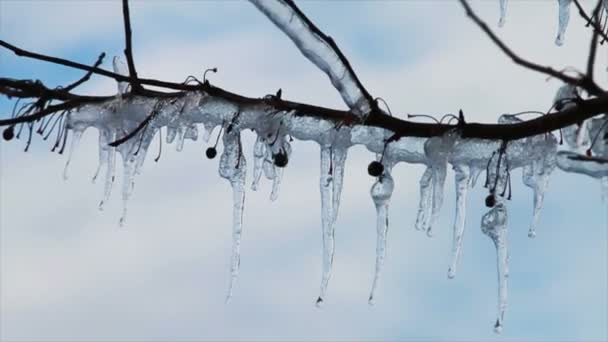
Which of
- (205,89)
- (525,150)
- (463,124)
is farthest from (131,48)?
(525,150)

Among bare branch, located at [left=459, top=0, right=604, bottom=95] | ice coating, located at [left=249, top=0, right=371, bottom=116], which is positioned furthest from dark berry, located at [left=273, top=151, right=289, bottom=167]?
bare branch, located at [left=459, top=0, right=604, bottom=95]

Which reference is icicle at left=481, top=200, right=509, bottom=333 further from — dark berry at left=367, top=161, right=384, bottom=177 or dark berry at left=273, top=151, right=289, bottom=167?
dark berry at left=273, top=151, right=289, bottom=167

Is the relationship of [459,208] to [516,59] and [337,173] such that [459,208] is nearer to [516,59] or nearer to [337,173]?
[337,173]

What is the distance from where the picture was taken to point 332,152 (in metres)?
3.02

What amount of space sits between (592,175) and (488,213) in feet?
1.43

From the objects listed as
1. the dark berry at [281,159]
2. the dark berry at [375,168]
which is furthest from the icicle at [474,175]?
the dark berry at [281,159]

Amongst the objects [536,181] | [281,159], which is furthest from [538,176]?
[281,159]

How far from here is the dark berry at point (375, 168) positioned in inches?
116

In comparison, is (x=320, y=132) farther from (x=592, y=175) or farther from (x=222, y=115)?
(x=592, y=175)

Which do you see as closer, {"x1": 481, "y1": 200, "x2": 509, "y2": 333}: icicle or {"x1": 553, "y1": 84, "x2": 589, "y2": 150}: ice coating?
{"x1": 553, "y1": 84, "x2": 589, "y2": 150}: ice coating

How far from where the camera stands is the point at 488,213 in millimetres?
3107

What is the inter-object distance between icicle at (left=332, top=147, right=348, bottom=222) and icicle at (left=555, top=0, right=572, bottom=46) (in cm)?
115

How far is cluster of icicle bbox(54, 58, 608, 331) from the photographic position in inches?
115

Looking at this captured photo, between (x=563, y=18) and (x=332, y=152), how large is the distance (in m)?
1.26
